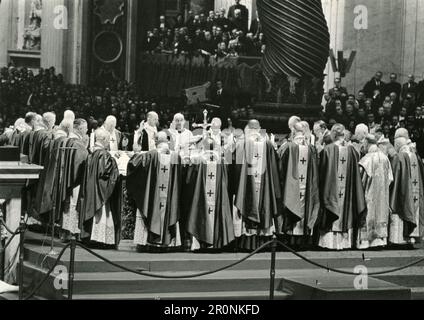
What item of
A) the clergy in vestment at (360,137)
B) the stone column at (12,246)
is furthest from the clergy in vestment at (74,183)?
the clergy in vestment at (360,137)

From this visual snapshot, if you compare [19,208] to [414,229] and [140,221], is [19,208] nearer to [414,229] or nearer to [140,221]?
[140,221]

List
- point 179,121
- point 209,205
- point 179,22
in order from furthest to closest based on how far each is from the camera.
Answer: point 179,22
point 179,121
point 209,205

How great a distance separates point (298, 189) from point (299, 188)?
0.04m

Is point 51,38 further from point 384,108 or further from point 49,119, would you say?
point 49,119

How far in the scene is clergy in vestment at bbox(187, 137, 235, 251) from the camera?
12586mm

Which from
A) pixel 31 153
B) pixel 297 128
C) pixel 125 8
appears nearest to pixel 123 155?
pixel 31 153

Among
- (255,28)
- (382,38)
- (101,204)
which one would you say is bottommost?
(101,204)

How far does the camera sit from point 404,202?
13.7m

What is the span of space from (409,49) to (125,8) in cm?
624

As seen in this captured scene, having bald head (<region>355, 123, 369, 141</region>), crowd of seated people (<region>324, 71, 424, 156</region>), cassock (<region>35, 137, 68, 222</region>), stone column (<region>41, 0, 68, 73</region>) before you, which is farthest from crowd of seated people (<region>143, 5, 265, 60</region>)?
cassock (<region>35, 137, 68, 222</region>)

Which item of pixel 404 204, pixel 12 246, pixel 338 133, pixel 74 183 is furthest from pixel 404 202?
pixel 12 246

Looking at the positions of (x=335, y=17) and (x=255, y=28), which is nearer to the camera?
(x=335, y=17)

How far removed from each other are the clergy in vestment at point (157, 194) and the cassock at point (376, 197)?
252cm

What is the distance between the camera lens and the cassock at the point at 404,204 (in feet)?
44.9
